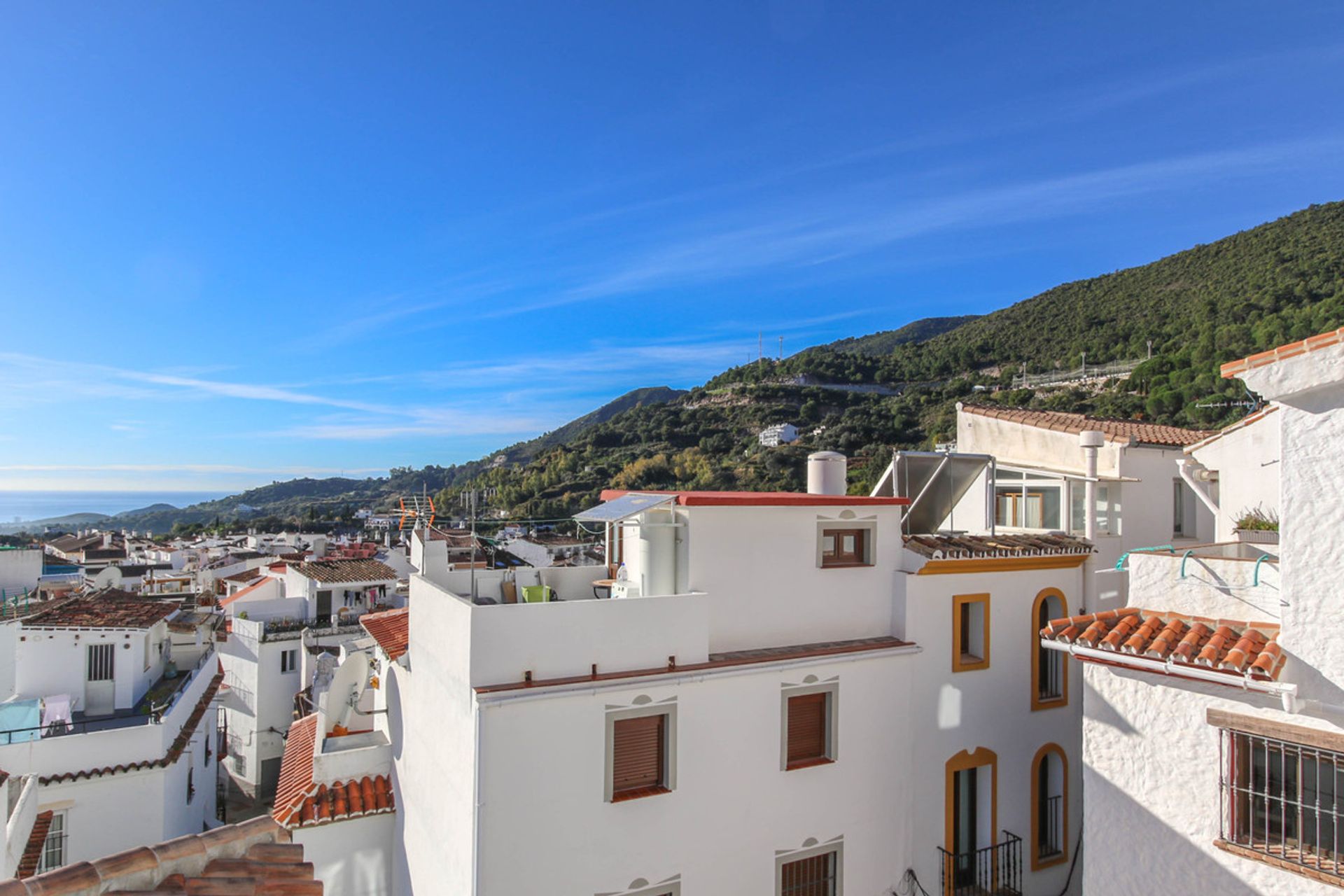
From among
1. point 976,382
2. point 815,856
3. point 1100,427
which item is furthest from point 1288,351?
point 976,382

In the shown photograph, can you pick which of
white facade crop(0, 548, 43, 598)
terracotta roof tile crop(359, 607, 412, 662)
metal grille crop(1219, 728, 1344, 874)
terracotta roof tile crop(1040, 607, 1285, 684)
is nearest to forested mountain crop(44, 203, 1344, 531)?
terracotta roof tile crop(359, 607, 412, 662)

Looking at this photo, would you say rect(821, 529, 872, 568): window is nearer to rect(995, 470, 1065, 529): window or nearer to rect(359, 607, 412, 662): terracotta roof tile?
rect(995, 470, 1065, 529): window

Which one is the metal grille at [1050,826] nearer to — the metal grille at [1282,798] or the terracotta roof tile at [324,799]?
the metal grille at [1282,798]

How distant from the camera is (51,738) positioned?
1480 cm

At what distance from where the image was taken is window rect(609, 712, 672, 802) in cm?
848

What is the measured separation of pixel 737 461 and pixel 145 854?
59724mm

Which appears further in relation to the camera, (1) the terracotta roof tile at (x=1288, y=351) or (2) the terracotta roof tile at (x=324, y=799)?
(2) the terracotta roof tile at (x=324, y=799)

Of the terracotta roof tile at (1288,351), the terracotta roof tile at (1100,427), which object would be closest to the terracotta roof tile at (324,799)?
the terracotta roof tile at (1288,351)

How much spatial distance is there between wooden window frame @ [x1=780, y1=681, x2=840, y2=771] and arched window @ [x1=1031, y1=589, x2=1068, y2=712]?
166 inches

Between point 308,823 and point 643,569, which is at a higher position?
point 643,569

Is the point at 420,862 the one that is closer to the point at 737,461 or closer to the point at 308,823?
the point at 308,823

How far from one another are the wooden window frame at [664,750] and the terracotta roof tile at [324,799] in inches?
209

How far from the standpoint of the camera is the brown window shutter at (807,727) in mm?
9664

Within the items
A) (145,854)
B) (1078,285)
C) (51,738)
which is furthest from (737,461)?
(145,854)
